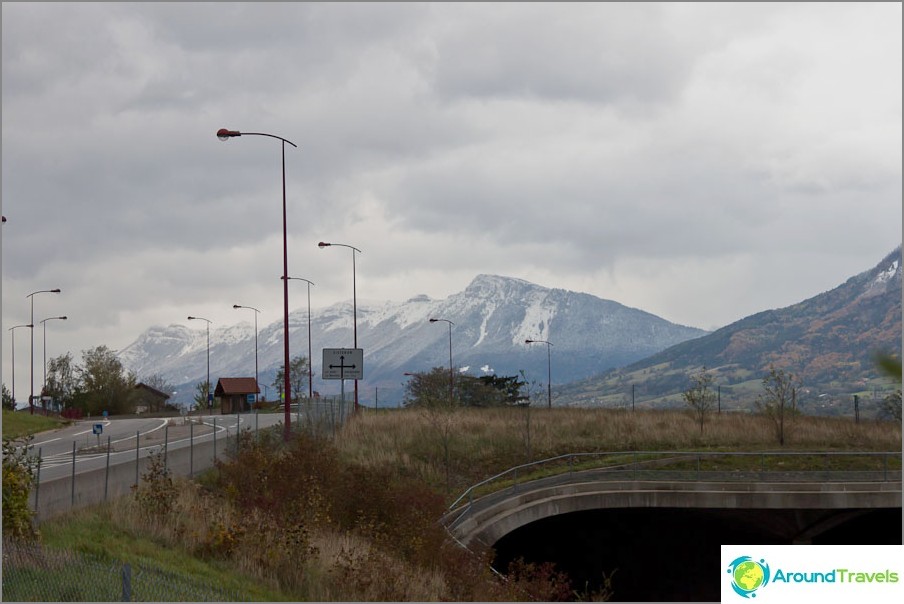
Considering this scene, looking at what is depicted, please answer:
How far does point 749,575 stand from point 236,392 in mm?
94353

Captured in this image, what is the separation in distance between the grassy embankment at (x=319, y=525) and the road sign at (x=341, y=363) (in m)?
3.83

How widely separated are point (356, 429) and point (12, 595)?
33114 mm

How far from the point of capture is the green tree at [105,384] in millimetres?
105000

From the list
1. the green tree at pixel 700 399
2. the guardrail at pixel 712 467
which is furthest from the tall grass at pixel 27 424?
the green tree at pixel 700 399

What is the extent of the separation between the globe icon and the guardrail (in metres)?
22.5

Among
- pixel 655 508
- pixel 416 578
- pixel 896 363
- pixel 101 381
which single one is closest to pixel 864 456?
pixel 655 508

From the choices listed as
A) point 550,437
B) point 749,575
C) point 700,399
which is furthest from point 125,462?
point 700,399

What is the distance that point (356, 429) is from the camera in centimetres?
4719

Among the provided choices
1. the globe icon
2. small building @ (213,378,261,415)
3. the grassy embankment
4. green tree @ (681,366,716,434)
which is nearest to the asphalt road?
the grassy embankment

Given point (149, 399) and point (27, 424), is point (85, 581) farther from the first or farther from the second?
point (149, 399)

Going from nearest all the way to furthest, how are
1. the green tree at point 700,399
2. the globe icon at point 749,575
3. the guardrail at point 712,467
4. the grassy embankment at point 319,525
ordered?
1. the globe icon at point 749,575
2. the grassy embankment at point 319,525
3. the guardrail at point 712,467
4. the green tree at point 700,399

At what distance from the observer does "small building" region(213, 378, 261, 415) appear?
333 ft

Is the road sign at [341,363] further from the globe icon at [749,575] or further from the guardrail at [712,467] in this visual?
the globe icon at [749,575]

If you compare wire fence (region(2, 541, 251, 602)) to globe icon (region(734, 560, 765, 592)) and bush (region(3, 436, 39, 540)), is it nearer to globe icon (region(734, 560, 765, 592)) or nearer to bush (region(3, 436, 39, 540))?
bush (region(3, 436, 39, 540))
